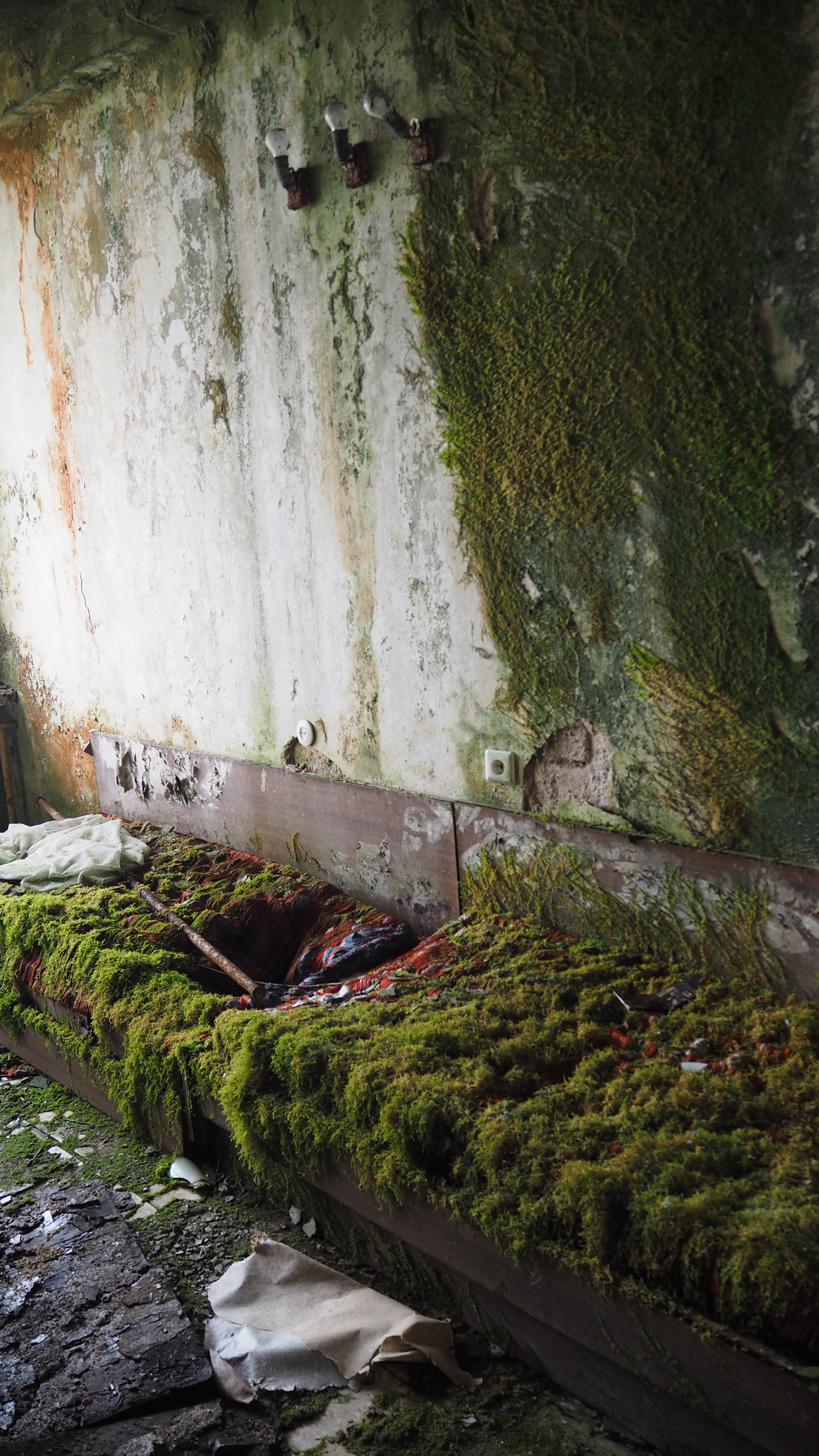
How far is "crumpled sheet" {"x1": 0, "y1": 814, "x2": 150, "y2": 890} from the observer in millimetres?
4125

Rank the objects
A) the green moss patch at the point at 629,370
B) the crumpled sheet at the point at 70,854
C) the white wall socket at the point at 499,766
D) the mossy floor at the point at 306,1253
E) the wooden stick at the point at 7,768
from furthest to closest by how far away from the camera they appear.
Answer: the wooden stick at the point at 7,768
the crumpled sheet at the point at 70,854
the white wall socket at the point at 499,766
the green moss patch at the point at 629,370
the mossy floor at the point at 306,1253

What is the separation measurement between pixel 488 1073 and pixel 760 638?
3.76ft

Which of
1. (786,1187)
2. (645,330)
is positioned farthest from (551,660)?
(786,1187)

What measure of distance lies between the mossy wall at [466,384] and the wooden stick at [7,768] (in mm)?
1641

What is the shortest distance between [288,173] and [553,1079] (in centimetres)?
289

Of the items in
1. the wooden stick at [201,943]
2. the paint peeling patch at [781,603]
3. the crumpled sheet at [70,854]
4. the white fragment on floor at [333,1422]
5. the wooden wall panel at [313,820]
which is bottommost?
the white fragment on floor at [333,1422]

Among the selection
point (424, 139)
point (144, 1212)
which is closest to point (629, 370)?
point (424, 139)

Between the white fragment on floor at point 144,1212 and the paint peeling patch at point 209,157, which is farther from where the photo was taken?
the paint peeling patch at point 209,157

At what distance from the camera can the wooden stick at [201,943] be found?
309cm

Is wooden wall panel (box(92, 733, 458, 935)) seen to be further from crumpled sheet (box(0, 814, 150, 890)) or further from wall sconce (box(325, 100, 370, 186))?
wall sconce (box(325, 100, 370, 186))

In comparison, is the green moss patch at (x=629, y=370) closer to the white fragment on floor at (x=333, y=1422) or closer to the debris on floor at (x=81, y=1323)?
the white fragment on floor at (x=333, y=1422)

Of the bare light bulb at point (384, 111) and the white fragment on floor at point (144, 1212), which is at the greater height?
the bare light bulb at point (384, 111)

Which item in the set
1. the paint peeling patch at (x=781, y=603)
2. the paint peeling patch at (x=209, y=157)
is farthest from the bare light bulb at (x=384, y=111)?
the paint peeling patch at (x=781, y=603)

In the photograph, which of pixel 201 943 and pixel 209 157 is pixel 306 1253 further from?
pixel 209 157
